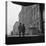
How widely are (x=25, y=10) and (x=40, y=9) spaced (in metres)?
0.99

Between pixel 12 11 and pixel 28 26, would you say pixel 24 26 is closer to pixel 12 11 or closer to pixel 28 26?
pixel 28 26

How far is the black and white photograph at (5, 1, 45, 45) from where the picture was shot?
716 centimetres

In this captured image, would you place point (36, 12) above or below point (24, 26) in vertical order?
above

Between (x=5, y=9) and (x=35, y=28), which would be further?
(x=35, y=28)

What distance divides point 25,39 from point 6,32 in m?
1.22

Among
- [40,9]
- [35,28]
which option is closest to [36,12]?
[40,9]

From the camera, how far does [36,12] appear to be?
24.8ft

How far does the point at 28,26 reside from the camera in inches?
292

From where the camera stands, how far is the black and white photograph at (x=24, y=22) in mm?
7156

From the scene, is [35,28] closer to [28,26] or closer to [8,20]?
[28,26]

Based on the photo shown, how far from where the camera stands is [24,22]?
7.34 metres
